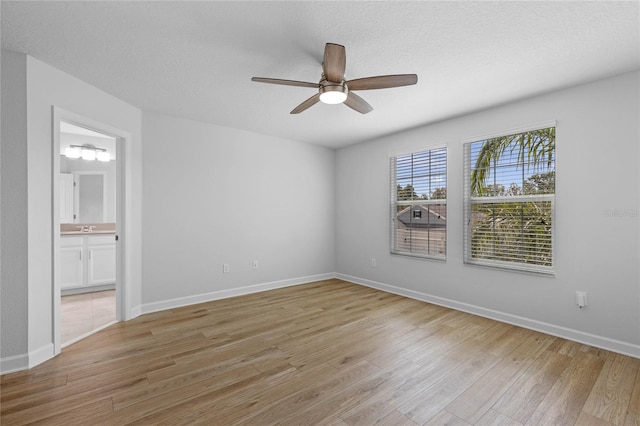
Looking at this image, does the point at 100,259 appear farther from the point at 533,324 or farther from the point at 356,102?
the point at 533,324

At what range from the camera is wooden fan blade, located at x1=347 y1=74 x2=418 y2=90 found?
6.70ft

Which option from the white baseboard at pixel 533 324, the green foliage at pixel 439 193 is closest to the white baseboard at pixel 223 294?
the white baseboard at pixel 533 324

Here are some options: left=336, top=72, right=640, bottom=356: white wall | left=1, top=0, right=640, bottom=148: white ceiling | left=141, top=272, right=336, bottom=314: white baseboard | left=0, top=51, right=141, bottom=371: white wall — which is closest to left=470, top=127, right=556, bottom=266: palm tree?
left=336, top=72, right=640, bottom=356: white wall

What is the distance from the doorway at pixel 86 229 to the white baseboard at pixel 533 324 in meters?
3.74

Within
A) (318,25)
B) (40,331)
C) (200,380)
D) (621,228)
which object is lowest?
(200,380)

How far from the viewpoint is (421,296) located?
407 cm

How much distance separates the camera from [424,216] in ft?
13.6

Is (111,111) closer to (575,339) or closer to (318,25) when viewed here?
(318,25)

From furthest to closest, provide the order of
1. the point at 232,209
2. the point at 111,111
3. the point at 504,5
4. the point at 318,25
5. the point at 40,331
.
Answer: the point at 232,209 → the point at 111,111 → the point at 40,331 → the point at 318,25 → the point at 504,5

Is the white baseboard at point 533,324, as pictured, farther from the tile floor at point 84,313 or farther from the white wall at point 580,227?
the tile floor at point 84,313

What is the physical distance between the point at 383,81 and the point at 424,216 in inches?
98.6

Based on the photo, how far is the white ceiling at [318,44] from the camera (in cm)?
177

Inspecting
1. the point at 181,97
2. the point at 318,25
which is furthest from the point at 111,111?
the point at 318,25

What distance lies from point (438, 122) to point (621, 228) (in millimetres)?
2193
